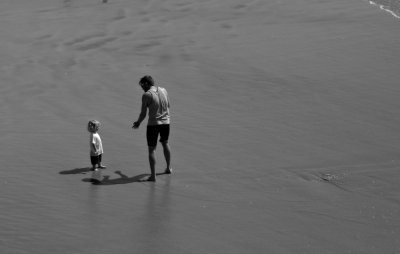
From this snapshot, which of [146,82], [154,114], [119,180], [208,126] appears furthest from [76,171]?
[208,126]

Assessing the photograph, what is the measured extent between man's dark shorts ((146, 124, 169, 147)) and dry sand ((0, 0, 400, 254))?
446 millimetres

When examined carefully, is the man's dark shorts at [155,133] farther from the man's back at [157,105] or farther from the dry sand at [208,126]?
the dry sand at [208,126]

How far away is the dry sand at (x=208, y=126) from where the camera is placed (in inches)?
310

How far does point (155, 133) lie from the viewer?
9617 millimetres

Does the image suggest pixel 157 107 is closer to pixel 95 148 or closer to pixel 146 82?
pixel 146 82

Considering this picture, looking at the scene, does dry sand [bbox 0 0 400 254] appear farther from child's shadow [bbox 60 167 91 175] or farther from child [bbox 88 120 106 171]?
child [bbox 88 120 106 171]

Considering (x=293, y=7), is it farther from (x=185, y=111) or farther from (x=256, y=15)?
(x=185, y=111)

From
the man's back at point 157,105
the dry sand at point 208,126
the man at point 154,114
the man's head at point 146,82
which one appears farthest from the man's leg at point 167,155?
the man's head at point 146,82

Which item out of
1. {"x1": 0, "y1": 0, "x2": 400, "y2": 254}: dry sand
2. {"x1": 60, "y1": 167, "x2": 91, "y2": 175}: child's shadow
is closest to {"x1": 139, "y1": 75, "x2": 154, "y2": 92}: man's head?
{"x1": 0, "y1": 0, "x2": 400, "y2": 254}: dry sand

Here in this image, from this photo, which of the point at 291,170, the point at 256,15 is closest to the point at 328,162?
the point at 291,170

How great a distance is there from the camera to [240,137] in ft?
36.1

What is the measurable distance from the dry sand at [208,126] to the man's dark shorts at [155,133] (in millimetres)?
446

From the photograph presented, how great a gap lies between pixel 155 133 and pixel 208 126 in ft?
6.54

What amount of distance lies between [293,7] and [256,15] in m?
0.90
